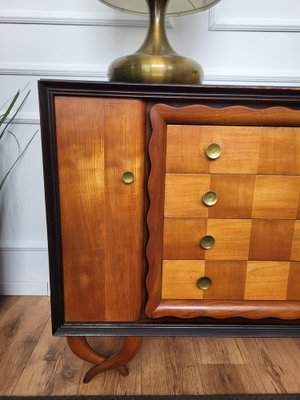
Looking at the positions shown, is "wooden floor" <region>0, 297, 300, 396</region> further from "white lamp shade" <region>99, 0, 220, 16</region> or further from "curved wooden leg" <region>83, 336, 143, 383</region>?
"white lamp shade" <region>99, 0, 220, 16</region>

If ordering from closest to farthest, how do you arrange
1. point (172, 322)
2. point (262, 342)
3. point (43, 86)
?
point (43, 86) < point (172, 322) < point (262, 342)

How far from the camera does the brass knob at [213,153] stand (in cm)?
52

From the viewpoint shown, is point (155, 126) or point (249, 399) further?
point (249, 399)

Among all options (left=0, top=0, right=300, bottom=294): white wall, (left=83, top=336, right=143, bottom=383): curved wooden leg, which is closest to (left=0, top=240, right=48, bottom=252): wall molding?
(left=0, top=0, right=300, bottom=294): white wall

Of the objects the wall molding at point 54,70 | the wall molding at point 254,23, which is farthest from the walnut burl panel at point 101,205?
the wall molding at point 254,23

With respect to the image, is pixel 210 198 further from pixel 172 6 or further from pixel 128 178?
pixel 172 6

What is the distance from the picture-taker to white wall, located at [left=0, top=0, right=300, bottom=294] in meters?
0.87

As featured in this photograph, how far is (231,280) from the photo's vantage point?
1.92 ft

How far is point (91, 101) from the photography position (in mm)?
498

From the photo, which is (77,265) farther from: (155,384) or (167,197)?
(155,384)

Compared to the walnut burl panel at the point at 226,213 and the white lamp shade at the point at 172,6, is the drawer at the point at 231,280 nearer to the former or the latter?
the walnut burl panel at the point at 226,213

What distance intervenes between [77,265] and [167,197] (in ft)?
0.72

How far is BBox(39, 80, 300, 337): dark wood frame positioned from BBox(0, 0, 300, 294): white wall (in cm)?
45

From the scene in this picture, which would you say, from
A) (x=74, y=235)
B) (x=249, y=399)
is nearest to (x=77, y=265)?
(x=74, y=235)
